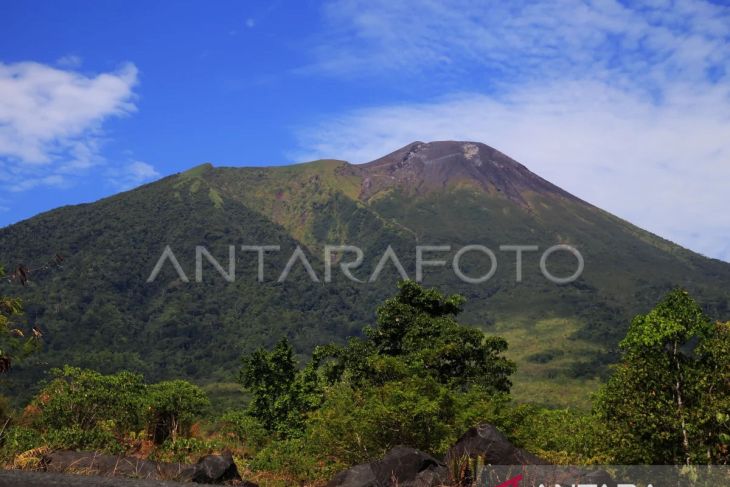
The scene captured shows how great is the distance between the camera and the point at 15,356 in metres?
7.25

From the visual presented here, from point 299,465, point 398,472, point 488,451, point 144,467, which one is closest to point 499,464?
point 488,451

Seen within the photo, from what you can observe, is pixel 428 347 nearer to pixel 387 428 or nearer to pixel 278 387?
pixel 278 387

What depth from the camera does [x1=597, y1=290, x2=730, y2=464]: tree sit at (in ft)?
30.1

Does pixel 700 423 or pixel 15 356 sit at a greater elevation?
pixel 15 356

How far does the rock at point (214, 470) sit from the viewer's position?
909 cm

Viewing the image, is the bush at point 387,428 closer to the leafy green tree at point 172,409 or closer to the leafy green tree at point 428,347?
the leafy green tree at point 172,409

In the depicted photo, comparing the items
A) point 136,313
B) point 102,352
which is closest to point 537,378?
point 102,352

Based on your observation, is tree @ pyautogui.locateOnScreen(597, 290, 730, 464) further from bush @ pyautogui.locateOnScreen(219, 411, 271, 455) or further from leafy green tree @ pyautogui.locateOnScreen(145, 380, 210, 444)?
bush @ pyautogui.locateOnScreen(219, 411, 271, 455)

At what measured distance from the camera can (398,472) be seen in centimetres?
822

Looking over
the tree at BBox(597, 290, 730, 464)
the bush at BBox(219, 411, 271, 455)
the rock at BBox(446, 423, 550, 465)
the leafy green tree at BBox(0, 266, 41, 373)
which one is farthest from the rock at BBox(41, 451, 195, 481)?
the bush at BBox(219, 411, 271, 455)

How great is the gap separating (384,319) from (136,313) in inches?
6610

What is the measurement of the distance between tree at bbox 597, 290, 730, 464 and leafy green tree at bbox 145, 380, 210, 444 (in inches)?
428

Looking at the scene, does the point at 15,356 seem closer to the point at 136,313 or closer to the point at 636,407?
the point at 636,407

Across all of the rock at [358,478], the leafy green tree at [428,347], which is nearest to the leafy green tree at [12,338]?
the rock at [358,478]
